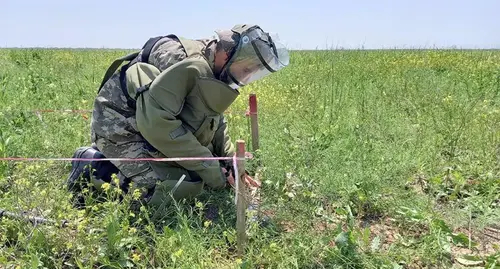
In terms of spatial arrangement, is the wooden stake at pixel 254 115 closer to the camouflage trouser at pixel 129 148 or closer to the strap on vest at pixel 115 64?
the camouflage trouser at pixel 129 148

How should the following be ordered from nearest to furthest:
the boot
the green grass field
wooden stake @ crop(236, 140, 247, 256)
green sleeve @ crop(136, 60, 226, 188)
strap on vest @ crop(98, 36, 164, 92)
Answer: wooden stake @ crop(236, 140, 247, 256) < the green grass field < green sleeve @ crop(136, 60, 226, 188) < strap on vest @ crop(98, 36, 164, 92) < the boot

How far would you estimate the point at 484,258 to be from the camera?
240 cm

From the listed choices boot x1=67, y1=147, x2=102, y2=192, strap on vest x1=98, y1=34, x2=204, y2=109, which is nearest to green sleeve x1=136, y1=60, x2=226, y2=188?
strap on vest x1=98, y1=34, x2=204, y2=109

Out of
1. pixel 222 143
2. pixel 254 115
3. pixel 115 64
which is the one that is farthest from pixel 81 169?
pixel 254 115

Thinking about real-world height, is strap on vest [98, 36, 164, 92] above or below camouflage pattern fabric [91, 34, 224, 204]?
above

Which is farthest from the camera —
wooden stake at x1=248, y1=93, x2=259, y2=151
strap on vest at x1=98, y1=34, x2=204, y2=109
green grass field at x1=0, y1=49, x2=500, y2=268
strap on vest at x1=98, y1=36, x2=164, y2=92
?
wooden stake at x1=248, y1=93, x2=259, y2=151

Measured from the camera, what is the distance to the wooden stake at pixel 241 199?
217 cm

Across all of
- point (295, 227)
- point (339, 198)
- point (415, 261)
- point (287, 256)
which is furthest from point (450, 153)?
point (287, 256)

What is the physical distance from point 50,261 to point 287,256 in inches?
48.7

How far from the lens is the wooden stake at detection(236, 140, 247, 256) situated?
2.17 m

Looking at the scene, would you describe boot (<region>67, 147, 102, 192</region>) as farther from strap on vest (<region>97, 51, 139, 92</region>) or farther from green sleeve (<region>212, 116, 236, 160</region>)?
green sleeve (<region>212, 116, 236, 160</region>)

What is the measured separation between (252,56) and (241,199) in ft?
2.86

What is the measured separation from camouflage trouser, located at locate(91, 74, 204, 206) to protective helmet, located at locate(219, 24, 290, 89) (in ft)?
2.28

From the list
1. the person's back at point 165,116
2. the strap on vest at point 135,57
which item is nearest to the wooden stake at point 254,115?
the person's back at point 165,116
